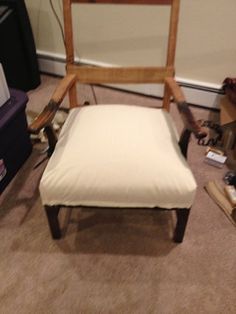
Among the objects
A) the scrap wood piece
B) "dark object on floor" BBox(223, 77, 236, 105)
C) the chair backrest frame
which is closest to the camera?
the chair backrest frame

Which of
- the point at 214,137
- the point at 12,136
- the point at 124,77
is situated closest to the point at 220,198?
the point at 214,137

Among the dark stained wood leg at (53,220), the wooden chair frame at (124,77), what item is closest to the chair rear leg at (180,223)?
the wooden chair frame at (124,77)

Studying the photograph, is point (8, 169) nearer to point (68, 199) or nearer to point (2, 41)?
point (68, 199)

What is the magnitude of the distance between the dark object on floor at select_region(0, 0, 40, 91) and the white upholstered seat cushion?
41.4 inches

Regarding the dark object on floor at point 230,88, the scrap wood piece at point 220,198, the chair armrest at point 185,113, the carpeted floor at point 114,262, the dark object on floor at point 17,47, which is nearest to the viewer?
the chair armrest at point 185,113

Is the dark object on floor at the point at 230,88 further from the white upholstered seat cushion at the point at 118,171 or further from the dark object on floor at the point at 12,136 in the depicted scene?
the dark object on floor at the point at 12,136

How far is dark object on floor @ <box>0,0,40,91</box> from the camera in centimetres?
178

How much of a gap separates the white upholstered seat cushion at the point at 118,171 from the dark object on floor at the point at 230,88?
683mm

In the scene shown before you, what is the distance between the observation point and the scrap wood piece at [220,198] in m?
1.32

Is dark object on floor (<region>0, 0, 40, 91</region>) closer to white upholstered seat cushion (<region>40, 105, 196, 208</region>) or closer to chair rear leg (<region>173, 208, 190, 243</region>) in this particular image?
white upholstered seat cushion (<region>40, 105, 196, 208</region>)

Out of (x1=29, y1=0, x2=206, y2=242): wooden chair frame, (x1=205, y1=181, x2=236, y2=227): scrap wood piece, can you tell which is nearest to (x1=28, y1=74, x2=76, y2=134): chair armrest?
(x1=29, y1=0, x2=206, y2=242): wooden chair frame

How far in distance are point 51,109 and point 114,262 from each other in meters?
0.61

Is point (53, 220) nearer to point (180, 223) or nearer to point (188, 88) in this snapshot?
point (180, 223)

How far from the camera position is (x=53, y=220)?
1.15 meters
